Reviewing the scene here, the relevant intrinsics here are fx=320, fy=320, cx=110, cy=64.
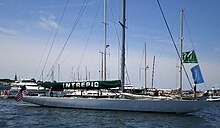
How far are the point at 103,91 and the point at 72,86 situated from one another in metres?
3.47

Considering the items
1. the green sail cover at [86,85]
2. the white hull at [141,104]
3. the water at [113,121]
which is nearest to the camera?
the water at [113,121]

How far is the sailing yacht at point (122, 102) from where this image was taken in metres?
28.5

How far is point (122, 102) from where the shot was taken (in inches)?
1171

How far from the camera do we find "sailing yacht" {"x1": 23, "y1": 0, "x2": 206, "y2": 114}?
28.5 meters

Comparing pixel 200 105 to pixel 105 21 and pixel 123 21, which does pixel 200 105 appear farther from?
pixel 105 21

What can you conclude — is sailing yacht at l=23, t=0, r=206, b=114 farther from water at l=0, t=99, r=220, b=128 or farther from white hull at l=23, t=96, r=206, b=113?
water at l=0, t=99, r=220, b=128

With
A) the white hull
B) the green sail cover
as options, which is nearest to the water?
the white hull

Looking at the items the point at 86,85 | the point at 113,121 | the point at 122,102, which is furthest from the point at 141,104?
the point at 86,85

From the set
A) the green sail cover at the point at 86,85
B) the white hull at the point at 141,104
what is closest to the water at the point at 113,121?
the white hull at the point at 141,104

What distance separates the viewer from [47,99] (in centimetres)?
3488

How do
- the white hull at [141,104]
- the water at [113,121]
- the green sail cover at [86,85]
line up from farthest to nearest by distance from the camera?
1. the green sail cover at [86,85]
2. the white hull at [141,104]
3. the water at [113,121]

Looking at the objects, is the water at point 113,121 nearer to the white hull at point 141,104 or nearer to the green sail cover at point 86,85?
the white hull at point 141,104

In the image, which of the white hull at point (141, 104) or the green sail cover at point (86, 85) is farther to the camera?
the green sail cover at point (86, 85)

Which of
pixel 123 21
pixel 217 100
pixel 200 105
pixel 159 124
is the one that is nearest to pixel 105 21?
pixel 123 21
